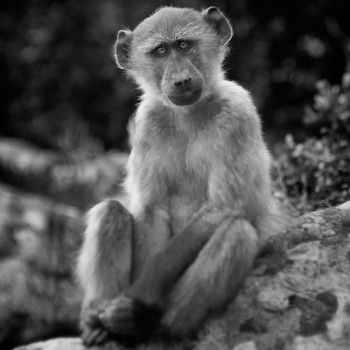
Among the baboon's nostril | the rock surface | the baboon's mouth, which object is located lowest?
the rock surface

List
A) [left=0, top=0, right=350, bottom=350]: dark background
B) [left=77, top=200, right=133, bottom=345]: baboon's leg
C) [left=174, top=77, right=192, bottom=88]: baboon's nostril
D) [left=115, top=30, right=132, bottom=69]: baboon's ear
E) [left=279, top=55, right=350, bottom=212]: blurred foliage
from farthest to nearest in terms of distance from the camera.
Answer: [left=0, top=0, right=350, bottom=350]: dark background → [left=279, top=55, right=350, bottom=212]: blurred foliage → [left=115, top=30, right=132, bottom=69]: baboon's ear → [left=174, top=77, right=192, bottom=88]: baboon's nostril → [left=77, top=200, right=133, bottom=345]: baboon's leg

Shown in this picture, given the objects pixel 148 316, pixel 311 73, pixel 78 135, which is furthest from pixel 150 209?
pixel 78 135

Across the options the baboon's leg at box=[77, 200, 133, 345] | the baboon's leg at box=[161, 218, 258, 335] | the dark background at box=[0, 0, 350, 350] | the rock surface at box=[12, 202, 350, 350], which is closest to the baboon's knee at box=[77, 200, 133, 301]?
the baboon's leg at box=[77, 200, 133, 345]

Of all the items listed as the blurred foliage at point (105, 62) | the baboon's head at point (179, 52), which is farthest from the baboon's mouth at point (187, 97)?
the blurred foliage at point (105, 62)

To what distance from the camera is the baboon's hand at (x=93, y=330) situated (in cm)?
524

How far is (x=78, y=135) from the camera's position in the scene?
1631 centimetres

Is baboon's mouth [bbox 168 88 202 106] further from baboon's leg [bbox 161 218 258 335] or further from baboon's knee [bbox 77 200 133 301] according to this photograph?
baboon's leg [bbox 161 218 258 335]

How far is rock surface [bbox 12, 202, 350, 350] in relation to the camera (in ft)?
15.9

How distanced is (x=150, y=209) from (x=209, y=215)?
77 cm

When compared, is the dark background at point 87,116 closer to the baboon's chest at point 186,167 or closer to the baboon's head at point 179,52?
the baboon's chest at point 186,167

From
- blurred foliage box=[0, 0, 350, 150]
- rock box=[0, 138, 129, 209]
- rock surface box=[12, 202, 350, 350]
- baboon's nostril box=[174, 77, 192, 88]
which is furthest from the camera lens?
blurred foliage box=[0, 0, 350, 150]

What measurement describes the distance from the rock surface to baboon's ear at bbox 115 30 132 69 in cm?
268

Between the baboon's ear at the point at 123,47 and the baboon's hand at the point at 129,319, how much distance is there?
287cm

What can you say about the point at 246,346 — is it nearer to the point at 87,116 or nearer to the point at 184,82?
the point at 184,82
